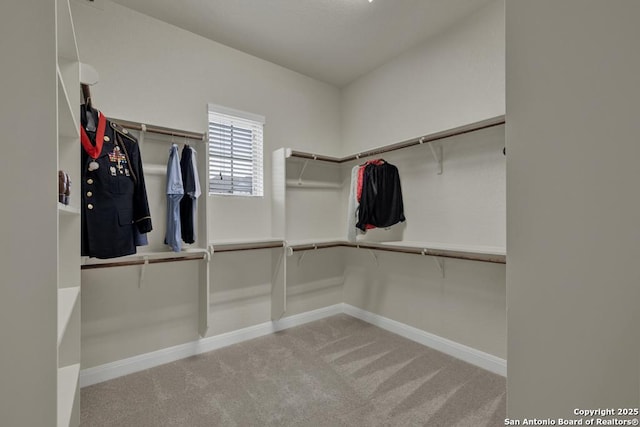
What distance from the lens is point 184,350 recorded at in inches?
102

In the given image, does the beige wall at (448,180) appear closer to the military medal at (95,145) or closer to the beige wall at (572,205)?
the beige wall at (572,205)

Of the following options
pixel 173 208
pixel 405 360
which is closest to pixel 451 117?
pixel 405 360

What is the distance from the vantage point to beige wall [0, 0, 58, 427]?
2.59 ft

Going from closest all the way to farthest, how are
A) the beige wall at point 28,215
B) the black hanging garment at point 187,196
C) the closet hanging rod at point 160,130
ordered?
the beige wall at point 28,215, the closet hanging rod at point 160,130, the black hanging garment at point 187,196

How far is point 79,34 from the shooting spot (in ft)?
7.16

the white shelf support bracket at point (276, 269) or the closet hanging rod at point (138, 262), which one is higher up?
the closet hanging rod at point (138, 262)

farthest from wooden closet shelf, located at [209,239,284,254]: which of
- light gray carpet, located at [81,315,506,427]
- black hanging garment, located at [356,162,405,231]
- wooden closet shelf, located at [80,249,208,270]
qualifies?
light gray carpet, located at [81,315,506,427]

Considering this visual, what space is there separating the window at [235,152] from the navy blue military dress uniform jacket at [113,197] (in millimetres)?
757

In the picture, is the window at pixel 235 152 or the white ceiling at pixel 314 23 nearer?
the white ceiling at pixel 314 23

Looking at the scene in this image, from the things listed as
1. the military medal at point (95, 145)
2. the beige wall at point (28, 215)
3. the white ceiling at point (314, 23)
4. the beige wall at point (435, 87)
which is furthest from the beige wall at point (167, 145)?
→ the beige wall at point (28, 215)

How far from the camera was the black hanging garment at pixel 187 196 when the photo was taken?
2.37m

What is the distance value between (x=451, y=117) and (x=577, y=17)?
231cm

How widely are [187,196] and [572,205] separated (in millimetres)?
2436

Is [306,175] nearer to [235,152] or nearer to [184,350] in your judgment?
[235,152]
